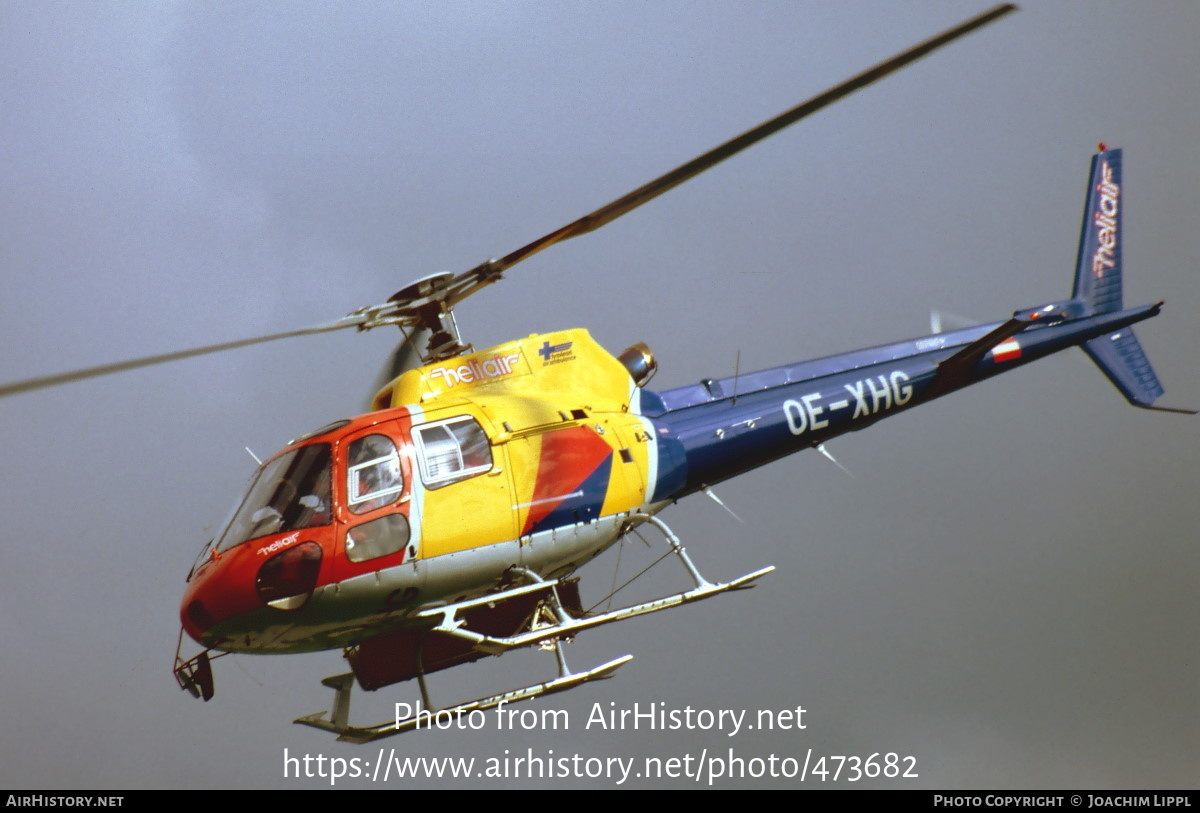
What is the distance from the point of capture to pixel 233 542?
Result: 11336 mm

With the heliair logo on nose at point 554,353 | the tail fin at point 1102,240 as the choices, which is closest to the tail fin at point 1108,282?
the tail fin at point 1102,240

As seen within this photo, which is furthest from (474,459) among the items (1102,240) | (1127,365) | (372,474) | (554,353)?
(1102,240)

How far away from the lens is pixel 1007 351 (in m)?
16.6

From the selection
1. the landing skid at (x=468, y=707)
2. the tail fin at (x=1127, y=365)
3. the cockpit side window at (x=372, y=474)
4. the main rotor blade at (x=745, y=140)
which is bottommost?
the landing skid at (x=468, y=707)

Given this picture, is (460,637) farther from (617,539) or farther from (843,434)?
(843,434)

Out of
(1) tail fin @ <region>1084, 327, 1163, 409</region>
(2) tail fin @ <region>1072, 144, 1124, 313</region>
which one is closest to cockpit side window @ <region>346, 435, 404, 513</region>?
(1) tail fin @ <region>1084, 327, 1163, 409</region>

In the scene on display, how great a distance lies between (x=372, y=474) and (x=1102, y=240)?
12421mm

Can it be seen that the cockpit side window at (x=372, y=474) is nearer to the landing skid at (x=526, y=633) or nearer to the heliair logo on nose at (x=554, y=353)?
the landing skid at (x=526, y=633)

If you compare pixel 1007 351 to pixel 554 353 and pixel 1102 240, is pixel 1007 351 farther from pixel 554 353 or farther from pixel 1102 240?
pixel 554 353

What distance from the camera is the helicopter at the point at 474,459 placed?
11242 mm

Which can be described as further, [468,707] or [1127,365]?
[1127,365]

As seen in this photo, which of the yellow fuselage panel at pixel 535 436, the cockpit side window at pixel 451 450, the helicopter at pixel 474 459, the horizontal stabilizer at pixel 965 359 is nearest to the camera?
the helicopter at pixel 474 459

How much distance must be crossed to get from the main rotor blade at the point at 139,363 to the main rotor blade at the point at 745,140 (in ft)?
6.77
